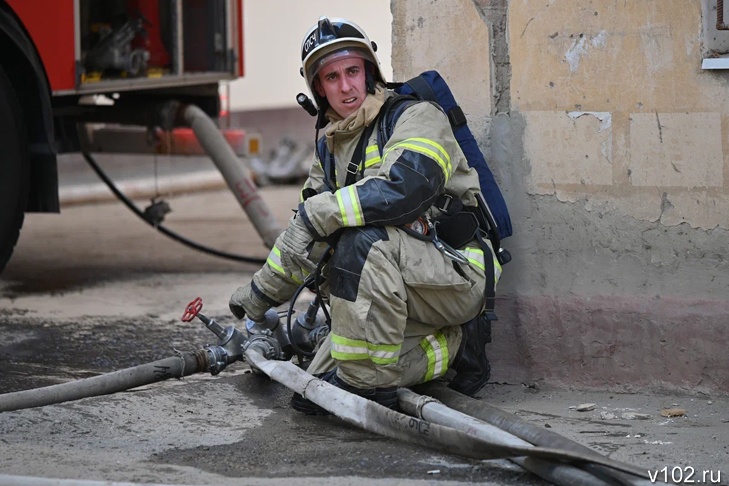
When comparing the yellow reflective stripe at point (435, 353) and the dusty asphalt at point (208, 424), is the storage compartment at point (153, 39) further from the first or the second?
the yellow reflective stripe at point (435, 353)

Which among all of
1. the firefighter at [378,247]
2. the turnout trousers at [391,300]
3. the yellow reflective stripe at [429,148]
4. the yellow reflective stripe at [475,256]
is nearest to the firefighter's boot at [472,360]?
the firefighter at [378,247]

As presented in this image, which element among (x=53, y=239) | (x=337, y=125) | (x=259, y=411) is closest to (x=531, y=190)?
(x=337, y=125)

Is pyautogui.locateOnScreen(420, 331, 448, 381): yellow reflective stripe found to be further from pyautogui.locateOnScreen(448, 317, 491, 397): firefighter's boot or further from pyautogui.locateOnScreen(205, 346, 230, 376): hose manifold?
pyautogui.locateOnScreen(205, 346, 230, 376): hose manifold

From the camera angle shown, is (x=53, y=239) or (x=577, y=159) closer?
(x=577, y=159)

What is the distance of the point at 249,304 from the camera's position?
3953 mm

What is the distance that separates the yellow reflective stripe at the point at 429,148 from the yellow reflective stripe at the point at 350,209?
20cm

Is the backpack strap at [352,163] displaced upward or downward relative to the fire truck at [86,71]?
downward

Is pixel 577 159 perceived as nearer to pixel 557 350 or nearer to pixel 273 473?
pixel 557 350

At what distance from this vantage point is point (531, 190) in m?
3.96

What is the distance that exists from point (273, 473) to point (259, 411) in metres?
0.75

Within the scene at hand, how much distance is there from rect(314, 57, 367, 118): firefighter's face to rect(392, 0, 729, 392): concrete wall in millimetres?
377

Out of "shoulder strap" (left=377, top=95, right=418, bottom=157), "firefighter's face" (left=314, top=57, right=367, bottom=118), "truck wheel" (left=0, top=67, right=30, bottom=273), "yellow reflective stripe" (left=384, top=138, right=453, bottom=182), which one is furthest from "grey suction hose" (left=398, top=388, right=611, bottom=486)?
"truck wheel" (left=0, top=67, right=30, bottom=273)

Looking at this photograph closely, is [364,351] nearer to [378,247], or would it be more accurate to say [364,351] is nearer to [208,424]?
[378,247]

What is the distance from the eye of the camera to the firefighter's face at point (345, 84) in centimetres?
→ 372
